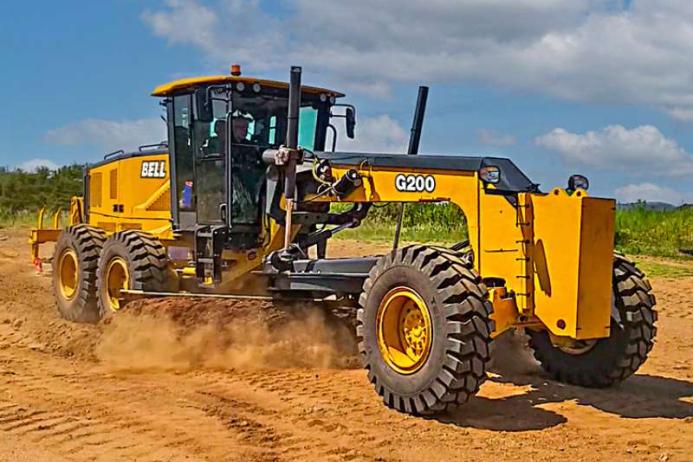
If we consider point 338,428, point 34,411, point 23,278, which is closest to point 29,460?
point 34,411

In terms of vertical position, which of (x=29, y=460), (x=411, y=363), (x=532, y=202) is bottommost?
(x=29, y=460)

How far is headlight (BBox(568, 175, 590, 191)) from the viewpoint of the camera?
7.06 m

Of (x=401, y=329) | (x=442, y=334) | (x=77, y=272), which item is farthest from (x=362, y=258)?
(x=77, y=272)

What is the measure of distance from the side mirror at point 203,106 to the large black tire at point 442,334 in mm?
4024

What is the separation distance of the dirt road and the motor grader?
15.5 inches

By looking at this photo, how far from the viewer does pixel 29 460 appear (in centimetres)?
546

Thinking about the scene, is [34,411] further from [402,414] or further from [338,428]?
[402,414]

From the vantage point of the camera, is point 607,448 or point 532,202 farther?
point 532,202

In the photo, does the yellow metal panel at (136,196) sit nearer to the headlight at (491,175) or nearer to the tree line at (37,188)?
the headlight at (491,175)

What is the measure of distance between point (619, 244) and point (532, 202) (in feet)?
59.0

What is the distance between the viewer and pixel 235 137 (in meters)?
10.1

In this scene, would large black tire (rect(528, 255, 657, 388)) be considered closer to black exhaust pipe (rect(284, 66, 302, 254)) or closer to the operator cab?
black exhaust pipe (rect(284, 66, 302, 254))

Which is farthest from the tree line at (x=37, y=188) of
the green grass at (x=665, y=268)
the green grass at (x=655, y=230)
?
the green grass at (x=665, y=268)

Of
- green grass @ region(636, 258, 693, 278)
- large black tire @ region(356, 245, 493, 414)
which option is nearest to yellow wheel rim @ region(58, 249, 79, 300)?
large black tire @ region(356, 245, 493, 414)
